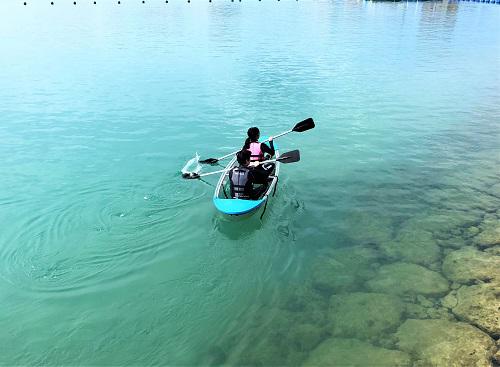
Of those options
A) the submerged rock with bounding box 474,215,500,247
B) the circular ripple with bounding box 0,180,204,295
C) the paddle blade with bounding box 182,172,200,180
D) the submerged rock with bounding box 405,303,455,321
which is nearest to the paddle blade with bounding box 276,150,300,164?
the paddle blade with bounding box 182,172,200,180

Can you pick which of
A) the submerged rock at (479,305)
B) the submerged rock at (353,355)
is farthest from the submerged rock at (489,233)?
the submerged rock at (353,355)

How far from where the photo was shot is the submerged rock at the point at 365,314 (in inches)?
304

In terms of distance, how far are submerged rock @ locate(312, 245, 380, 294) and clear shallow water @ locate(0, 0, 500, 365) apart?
201mm

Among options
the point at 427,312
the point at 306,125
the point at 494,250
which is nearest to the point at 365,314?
the point at 427,312

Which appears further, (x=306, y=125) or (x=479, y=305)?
(x=306, y=125)

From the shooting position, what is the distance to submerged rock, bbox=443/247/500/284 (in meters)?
9.02

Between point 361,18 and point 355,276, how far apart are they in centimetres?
7273

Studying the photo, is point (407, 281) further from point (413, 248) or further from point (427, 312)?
point (413, 248)

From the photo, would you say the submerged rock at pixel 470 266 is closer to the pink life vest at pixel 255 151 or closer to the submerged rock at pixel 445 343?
the submerged rock at pixel 445 343

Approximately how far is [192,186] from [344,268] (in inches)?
219

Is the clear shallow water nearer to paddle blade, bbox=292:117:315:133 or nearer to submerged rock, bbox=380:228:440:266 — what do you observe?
submerged rock, bbox=380:228:440:266

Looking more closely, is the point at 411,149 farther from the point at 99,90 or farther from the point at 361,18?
the point at 361,18

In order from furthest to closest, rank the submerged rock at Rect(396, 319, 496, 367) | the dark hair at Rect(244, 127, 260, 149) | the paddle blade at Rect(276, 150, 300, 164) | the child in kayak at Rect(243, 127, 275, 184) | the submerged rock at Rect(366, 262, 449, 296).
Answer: the paddle blade at Rect(276, 150, 300, 164), the dark hair at Rect(244, 127, 260, 149), the child in kayak at Rect(243, 127, 275, 184), the submerged rock at Rect(366, 262, 449, 296), the submerged rock at Rect(396, 319, 496, 367)

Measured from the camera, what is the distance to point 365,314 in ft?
26.6
